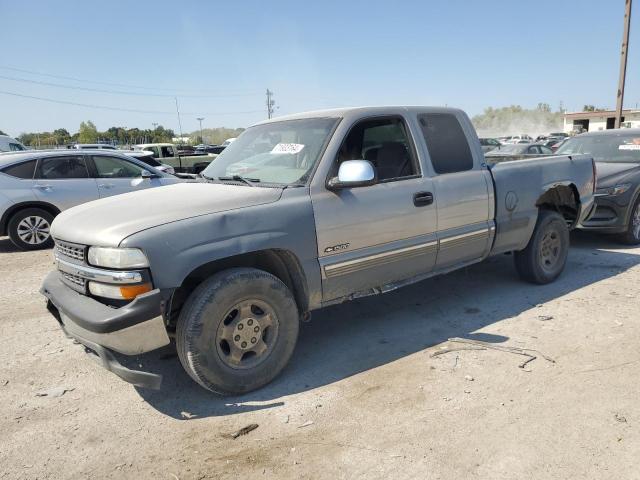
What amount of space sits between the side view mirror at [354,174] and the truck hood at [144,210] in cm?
45

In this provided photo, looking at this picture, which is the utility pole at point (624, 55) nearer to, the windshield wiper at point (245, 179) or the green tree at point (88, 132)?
the windshield wiper at point (245, 179)

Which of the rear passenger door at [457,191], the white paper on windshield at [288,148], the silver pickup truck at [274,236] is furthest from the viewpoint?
the rear passenger door at [457,191]

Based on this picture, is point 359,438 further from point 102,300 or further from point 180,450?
point 102,300

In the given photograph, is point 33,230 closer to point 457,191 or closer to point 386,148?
point 386,148

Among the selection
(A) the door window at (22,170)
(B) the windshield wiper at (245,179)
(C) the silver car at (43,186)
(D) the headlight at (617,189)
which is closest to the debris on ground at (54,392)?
(B) the windshield wiper at (245,179)

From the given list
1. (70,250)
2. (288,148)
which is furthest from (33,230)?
(288,148)

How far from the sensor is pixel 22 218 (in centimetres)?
817

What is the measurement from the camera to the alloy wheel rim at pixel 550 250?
5.48 metres

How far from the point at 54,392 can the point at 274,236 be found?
194 centimetres

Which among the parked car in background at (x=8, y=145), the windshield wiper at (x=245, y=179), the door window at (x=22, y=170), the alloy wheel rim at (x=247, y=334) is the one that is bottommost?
the alloy wheel rim at (x=247, y=334)

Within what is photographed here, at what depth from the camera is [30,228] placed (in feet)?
27.1

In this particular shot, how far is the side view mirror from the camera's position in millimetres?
3467

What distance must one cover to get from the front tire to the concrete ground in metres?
0.20

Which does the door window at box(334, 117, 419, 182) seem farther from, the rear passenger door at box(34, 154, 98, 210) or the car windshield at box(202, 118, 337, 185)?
the rear passenger door at box(34, 154, 98, 210)
